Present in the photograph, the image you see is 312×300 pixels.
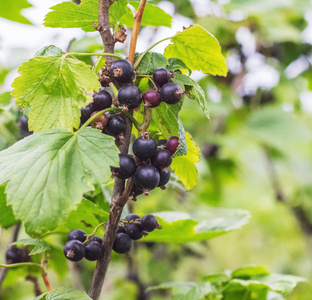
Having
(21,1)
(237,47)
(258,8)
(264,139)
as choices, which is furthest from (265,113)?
(21,1)

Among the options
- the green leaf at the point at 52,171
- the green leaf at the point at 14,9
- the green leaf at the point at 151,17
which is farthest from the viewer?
the green leaf at the point at 14,9

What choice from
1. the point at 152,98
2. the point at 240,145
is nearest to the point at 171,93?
the point at 152,98

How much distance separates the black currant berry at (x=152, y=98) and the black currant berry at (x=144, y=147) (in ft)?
0.16

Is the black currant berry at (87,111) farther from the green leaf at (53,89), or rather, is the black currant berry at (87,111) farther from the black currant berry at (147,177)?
the black currant berry at (147,177)

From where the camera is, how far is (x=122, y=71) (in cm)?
55

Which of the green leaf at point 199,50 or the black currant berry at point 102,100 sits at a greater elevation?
the green leaf at point 199,50

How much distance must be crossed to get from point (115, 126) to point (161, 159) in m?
0.08

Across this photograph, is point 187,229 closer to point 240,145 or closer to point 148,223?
point 148,223

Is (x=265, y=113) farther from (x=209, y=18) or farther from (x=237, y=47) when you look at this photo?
(x=209, y=18)

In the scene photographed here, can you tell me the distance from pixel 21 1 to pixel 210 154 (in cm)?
145

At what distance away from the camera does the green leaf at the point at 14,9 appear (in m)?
1.22

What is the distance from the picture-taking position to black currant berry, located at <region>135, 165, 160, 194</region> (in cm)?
53

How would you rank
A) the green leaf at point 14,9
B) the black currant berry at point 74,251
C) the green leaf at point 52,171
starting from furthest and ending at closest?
1. the green leaf at point 14,9
2. the black currant berry at point 74,251
3. the green leaf at point 52,171

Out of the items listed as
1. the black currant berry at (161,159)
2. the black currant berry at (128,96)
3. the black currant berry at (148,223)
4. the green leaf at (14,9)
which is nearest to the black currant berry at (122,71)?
the black currant berry at (128,96)
